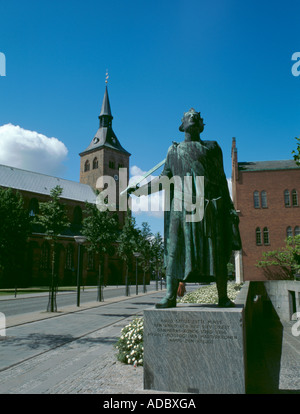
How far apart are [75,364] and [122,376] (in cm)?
148

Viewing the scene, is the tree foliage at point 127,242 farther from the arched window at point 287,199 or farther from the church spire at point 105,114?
the church spire at point 105,114

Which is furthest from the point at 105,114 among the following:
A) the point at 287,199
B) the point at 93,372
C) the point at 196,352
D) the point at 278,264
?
the point at 196,352

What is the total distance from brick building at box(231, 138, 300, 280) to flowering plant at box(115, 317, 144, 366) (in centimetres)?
3924

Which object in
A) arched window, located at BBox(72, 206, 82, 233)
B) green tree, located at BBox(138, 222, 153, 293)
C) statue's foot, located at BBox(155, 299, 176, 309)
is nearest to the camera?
statue's foot, located at BBox(155, 299, 176, 309)

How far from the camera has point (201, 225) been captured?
4.56 meters

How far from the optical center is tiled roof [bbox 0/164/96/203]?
52.2 metres

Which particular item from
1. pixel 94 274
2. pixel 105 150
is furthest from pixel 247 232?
pixel 105 150

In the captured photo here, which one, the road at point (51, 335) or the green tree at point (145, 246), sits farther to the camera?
the green tree at point (145, 246)

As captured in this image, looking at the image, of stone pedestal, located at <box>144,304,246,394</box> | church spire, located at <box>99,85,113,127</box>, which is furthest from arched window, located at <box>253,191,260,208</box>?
stone pedestal, located at <box>144,304,246,394</box>

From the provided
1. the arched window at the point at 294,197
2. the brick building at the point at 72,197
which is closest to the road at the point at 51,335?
the brick building at the point at 72,197

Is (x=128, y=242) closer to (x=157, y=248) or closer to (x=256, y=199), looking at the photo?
(x=157, y=248)

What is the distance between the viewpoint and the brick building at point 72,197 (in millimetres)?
48031

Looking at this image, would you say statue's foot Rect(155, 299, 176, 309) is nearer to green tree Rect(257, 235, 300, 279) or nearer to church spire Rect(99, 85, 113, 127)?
green tree Rect(257, 235, 300, 279)
